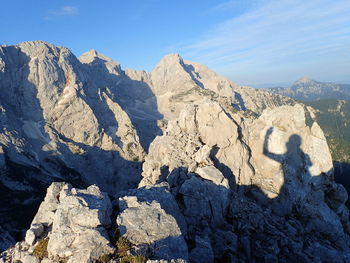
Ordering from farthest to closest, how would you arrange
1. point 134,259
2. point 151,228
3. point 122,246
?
point 151,228 → point 122,246 → point 134,259

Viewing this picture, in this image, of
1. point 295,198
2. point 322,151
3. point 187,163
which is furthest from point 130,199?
point 322,151

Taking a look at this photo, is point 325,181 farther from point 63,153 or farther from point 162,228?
point 63,153

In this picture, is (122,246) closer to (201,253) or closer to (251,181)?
(201,253)

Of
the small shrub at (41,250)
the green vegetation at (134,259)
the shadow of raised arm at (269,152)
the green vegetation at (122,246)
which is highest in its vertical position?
the small shrub at (41,250)

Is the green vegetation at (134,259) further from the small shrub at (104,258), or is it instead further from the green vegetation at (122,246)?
the small shrub at (104,258)

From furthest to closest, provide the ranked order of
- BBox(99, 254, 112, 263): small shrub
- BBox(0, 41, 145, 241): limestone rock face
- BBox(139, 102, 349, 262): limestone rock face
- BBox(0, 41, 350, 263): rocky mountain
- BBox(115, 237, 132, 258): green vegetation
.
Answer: BBox(0, 41, 145, 241): limestone rock face
BBox(139, 102, 349, 262): limestone rock face
BBox(0, 41, 350, 263): rocky mountain
BBox(115, 237, 132, 258): green vegetation
BBox(99, 254, 112, 263): small shrub

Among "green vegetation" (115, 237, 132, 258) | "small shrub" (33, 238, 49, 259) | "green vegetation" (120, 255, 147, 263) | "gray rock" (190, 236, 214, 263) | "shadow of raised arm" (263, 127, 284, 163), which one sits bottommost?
"gray rock" (190, 236, 214, 263)

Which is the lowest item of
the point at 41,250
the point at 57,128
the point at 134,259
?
the point at 57,128

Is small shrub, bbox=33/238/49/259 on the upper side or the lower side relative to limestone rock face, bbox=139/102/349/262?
upper

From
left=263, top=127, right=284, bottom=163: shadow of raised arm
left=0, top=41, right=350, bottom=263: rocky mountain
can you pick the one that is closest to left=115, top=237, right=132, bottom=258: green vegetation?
left=0, top=41, right=350, bottom=263: rocky mountain

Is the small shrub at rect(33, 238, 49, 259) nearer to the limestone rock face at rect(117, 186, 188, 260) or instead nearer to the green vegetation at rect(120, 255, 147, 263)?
the limestone rock face at rect(117, 186, 188, 260)

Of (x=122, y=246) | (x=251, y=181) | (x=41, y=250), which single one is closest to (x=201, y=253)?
(x=122, y=246)

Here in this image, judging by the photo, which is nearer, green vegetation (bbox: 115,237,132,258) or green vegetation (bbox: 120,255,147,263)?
green vegetation (bbox: 120,255,147,263)

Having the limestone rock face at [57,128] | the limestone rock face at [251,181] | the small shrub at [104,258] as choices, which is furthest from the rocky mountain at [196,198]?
the limestone rock face at [57,128]
